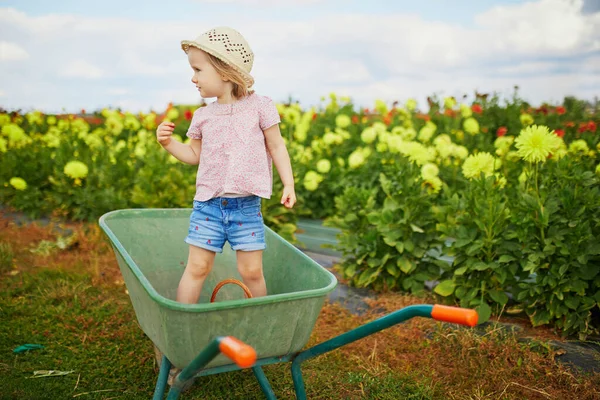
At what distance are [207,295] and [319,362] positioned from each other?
58 centimetres

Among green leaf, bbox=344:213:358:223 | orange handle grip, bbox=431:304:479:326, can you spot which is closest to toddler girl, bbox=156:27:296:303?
orange handle grip, bbox=431:304:479:326

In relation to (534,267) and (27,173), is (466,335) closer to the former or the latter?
(534,267)

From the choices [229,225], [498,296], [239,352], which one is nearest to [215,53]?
[229,225]

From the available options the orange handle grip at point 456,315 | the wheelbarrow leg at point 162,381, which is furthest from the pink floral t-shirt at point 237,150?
the orange handle grip at point 456,315

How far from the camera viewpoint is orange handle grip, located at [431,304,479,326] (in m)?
1.31

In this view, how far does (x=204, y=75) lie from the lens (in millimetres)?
2014

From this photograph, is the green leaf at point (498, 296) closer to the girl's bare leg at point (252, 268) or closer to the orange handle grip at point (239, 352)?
the girl's bare leg at point (252, 268)

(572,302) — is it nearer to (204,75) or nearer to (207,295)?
(207,295)

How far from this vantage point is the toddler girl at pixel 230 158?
2000 millimetres

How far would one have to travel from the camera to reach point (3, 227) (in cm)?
473

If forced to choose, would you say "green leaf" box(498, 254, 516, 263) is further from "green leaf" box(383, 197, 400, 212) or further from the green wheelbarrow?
the green wheelbarrow

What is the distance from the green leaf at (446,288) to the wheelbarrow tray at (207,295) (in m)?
1.10

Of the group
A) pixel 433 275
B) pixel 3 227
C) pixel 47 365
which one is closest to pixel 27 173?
pixel 3 227

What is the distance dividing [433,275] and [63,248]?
8.36 feet
